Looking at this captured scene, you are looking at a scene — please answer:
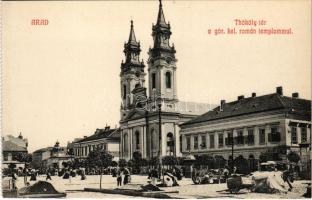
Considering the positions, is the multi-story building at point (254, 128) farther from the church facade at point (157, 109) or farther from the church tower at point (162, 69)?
the church tower at point (162, 69)

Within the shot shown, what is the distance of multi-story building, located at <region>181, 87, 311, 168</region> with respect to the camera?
115 ft

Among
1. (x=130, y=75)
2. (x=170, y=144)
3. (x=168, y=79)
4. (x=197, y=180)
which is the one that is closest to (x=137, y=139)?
(x=170, y=144)

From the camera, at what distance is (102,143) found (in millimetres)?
71125

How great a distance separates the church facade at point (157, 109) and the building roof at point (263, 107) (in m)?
8.12

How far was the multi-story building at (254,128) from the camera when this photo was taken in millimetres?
35031

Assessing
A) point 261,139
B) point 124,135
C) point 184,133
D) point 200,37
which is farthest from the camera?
point 124,135

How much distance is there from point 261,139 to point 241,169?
343 centimetres

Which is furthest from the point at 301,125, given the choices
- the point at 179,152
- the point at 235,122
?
the point at 179,152

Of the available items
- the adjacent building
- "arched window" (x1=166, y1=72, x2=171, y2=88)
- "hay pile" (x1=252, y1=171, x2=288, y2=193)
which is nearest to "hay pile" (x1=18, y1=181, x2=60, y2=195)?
the adjacent building

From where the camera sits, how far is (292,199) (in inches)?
737

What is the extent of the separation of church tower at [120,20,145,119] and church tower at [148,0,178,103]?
6361 millimetres

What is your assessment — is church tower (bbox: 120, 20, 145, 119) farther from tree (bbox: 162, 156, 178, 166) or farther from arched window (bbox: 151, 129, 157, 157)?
tree (bbox: 162, 156, 178, 166)

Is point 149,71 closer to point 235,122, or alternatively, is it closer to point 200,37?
point 235,122

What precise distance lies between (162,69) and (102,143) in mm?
20890
